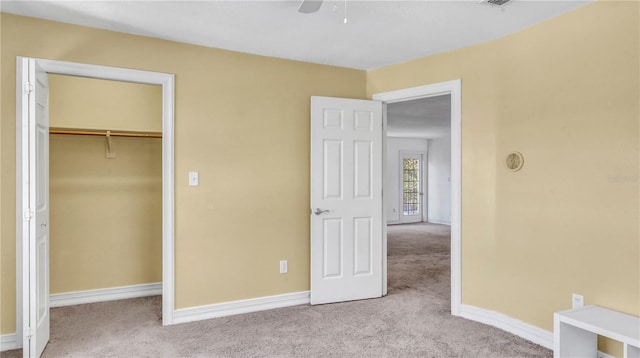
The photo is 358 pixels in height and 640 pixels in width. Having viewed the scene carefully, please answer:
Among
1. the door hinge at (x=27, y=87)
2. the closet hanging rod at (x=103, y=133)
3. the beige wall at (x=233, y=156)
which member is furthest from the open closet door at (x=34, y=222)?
the closet hanging rod at (x=103, y=133)

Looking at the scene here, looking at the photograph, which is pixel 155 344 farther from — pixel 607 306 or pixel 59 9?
pixel 607 306

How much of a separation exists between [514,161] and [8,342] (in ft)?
13.0

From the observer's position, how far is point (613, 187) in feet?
8.25

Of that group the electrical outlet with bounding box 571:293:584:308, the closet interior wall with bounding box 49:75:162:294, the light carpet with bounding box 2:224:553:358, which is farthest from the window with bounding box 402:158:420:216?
the electrical outlet with bounding box 571:293:584:308

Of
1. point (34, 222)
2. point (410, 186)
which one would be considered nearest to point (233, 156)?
point (34, 222)

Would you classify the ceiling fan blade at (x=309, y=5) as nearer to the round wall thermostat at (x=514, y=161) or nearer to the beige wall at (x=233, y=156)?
the beige wall at (x=233, y=156)

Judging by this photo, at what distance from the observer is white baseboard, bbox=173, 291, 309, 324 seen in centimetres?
338

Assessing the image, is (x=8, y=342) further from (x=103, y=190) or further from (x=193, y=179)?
(x=193, y=179)

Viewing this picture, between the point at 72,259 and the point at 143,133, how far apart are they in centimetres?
137

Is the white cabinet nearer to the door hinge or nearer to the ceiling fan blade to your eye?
the ceiling fan blade

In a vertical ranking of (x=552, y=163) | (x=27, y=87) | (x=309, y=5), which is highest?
(x=309, y=5)

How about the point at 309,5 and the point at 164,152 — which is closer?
the point at 309,5

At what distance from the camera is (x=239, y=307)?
11.8 ft

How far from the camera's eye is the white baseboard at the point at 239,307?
3.38 m
